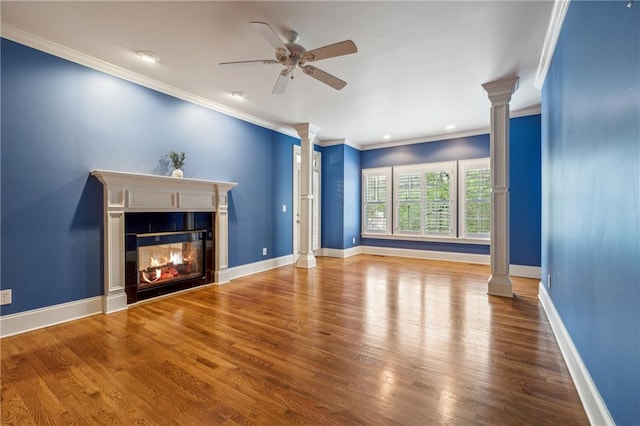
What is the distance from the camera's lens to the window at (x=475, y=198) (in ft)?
18.6

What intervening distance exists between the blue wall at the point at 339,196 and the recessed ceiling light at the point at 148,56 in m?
4.23

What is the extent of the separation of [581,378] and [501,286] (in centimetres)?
210

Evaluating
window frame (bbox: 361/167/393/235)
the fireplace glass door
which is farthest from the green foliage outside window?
the fireplace glass door

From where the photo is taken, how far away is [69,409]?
1580 millimetres

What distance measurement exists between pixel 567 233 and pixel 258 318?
2.80m

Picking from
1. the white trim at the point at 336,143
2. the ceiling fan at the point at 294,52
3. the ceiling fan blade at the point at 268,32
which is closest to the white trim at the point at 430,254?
the white trim at the point at 336,143

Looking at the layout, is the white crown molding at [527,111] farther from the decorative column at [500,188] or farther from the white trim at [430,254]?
the white trim at [430,254]

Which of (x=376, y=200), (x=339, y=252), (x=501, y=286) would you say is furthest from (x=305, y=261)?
(x=501, y=286)

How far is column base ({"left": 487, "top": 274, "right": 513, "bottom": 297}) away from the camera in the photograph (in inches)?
142

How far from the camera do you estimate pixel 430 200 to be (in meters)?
6.26

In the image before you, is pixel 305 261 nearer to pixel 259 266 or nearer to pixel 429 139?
pixel 259 266

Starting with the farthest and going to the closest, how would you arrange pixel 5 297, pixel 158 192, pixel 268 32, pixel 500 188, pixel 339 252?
pixel 339 252
pixel 500 188
pixel 158 192
pixel 5 297
pixel 268 32

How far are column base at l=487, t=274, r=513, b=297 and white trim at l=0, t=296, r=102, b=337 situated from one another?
465 centimetres

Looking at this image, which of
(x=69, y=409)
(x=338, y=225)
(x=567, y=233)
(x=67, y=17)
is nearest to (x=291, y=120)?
(x=338, y=225)
